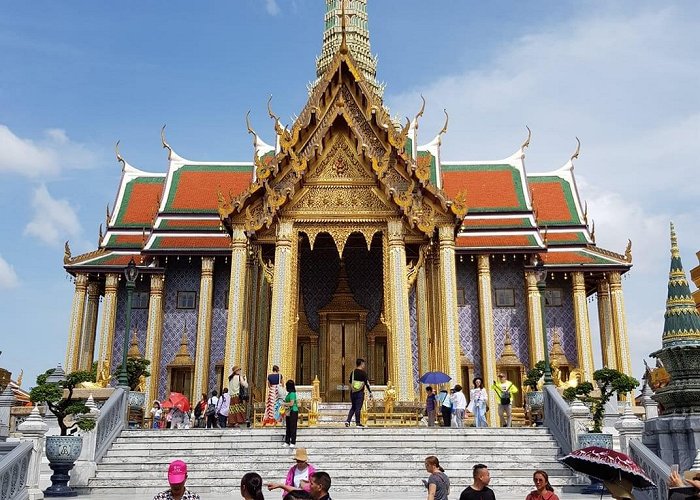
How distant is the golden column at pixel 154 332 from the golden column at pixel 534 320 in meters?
10.9

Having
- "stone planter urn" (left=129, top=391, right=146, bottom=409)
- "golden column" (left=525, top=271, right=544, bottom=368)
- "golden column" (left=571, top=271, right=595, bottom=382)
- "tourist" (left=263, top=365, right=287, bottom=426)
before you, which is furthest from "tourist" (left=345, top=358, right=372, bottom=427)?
"golden column" (left=571, top=271, right=595, bottom=382)

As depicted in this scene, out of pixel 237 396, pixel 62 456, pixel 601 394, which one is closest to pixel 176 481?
pixel 62 456

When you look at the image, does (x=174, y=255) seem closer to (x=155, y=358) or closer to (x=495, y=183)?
(x=155, y=358)

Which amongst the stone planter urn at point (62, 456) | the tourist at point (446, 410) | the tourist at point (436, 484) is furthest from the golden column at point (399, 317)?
the tourist at point (436, 484)

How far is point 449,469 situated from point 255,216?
27.6 feet

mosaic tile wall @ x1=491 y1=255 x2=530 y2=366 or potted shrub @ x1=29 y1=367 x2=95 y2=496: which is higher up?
mosaic tile wall @ x1=491 y1=255 x2=530 y2=366

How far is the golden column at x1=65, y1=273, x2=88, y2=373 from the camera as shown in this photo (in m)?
21.3

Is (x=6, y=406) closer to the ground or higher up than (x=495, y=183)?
closer to the ground

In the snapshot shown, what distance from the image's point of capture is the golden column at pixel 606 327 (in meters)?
22.2

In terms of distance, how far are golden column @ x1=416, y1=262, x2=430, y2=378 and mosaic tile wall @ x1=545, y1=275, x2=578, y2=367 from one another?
5.79m

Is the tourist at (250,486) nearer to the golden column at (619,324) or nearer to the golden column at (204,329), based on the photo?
the golden column at (204,329)

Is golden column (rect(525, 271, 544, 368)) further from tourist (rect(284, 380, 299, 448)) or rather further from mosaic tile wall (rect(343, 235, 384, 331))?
tourist (rect(284, 380, 299, 448))

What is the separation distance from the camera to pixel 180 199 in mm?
23844

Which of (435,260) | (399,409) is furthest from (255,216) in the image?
(399,409)
